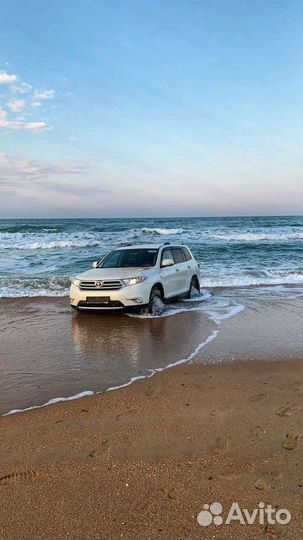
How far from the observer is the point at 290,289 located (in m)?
13.0

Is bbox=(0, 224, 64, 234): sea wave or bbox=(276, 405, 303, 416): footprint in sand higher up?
bbox=(0, 224, 64, 234): sea wave

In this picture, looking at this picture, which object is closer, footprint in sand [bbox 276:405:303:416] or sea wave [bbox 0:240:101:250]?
footprint in sand [bbox 276:405:303:416]

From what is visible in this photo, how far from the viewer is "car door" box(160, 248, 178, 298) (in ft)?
34.0

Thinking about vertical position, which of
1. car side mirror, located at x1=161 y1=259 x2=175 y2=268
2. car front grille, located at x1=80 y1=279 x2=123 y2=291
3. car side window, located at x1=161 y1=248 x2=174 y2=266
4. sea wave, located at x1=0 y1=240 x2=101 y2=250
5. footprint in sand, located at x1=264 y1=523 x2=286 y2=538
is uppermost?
car side window, located at x1=161 y1=248 x2=174 y2=266

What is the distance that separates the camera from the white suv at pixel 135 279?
9.34 meters

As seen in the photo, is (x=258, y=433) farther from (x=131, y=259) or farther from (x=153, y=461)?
(x=131, y=259)

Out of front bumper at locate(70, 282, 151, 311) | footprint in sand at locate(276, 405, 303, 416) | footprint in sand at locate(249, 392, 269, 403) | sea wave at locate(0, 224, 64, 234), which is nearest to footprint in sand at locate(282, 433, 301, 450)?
footprint in sand at locate(276, 405, 303, 416)

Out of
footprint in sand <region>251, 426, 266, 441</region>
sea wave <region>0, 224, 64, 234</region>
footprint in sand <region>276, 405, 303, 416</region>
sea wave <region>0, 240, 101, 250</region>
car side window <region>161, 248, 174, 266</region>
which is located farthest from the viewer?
sea wave <region>0, 224, 64, 234</region>

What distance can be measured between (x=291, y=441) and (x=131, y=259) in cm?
734

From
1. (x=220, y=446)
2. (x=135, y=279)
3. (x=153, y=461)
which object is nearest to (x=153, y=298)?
(x=135, y=279)

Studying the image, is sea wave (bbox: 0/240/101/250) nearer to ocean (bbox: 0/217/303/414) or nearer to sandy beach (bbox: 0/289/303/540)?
ocean (bbox: 0/217/303/414)

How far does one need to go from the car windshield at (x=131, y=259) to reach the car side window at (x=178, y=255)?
→ 28.0 inches

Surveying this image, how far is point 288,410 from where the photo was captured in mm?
4406

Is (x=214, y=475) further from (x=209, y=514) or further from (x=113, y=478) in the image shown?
(x=113, y=478)
